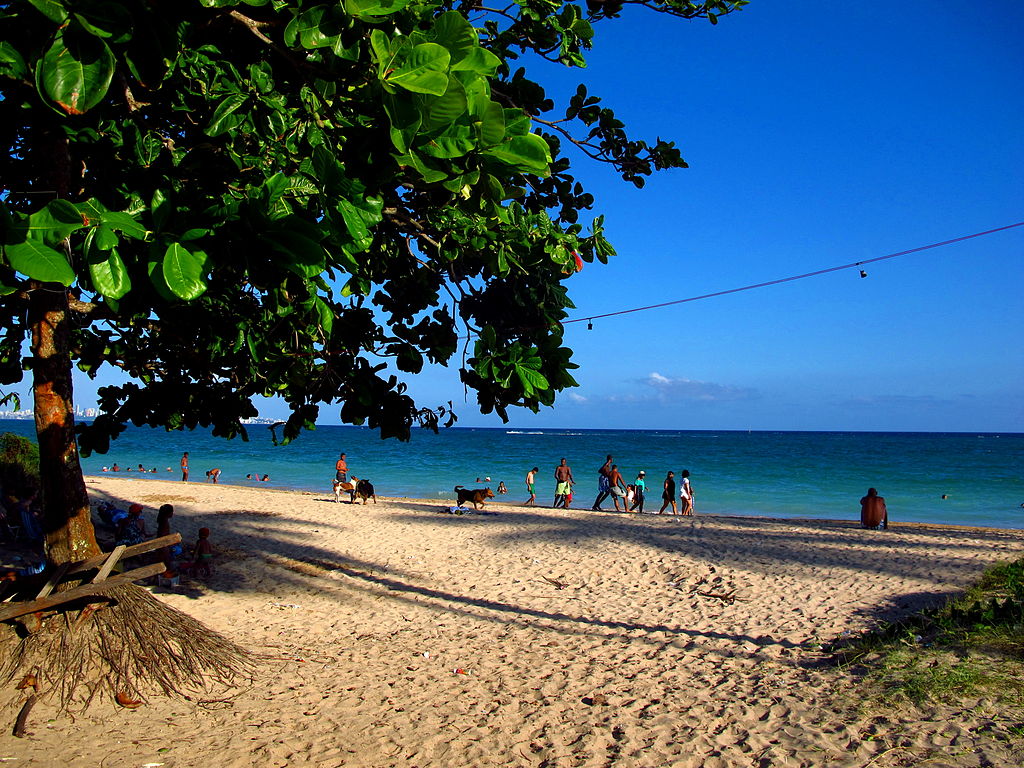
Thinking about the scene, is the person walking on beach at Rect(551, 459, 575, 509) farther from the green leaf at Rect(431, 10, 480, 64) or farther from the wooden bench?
the green leaf at Rect(431, 10, 480, 64)

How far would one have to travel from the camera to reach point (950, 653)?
20.1ft

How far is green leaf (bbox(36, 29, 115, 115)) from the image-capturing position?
1.83m

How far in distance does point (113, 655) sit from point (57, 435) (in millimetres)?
1841

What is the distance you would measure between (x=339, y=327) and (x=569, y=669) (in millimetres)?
4502

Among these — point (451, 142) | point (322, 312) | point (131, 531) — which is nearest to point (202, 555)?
point (131, 531)

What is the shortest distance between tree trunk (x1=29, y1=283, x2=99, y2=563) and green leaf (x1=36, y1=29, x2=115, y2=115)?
12.4 ft

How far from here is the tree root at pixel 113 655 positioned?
538cm

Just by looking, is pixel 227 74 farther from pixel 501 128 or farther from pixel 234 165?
pixel 501 128

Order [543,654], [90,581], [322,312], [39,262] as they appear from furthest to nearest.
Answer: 1. [543,654]
2. [90,581]
3. [322,312]
4. [39,262]

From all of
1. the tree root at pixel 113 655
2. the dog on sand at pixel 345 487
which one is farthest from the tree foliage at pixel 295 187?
the dog on sand at pixel 345 487

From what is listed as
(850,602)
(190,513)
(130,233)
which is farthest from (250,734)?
(190,513)

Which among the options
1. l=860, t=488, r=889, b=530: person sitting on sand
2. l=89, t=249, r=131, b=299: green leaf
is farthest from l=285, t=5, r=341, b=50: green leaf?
l=860, t=488, r=889, b=530: person sitting on sand

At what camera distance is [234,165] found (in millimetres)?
3166

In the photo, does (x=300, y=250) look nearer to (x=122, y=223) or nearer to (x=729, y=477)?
(x=122, y=223)
